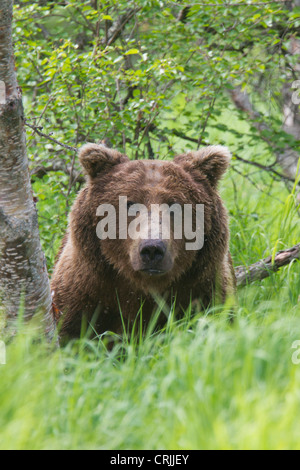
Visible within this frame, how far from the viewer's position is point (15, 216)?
3525 millimetres

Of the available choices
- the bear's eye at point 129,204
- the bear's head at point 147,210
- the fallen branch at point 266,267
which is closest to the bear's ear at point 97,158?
the bear's head at point 147,210

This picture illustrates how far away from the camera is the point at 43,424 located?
2502mm

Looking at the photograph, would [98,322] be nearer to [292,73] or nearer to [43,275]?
[43,275]

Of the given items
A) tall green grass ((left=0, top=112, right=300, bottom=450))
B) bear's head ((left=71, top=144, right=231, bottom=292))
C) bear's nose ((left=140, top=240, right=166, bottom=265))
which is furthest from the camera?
bear's head ((left=71, top=144, right=231, bottom=292))

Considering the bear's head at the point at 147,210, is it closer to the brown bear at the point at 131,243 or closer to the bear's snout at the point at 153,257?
the brown bear at the point at 131,243

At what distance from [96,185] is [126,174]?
232 millimetres

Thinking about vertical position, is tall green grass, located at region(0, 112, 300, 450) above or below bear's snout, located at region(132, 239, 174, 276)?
below

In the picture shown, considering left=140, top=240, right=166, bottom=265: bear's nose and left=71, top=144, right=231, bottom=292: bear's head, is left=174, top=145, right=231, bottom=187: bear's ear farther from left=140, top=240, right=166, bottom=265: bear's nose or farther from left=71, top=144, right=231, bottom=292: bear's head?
left=140, top=240, right=166, bottom=265: bear's nose

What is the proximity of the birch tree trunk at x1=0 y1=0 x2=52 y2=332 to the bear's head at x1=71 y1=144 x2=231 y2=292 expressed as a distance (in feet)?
2.41

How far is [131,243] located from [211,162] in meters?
0.88

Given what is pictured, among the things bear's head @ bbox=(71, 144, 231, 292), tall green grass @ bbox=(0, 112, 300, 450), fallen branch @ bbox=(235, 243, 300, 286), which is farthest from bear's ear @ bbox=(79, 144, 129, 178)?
tall green grass @ bbox=(0, 112, 300, 450)

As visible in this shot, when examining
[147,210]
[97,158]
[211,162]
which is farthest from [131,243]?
[211,162]

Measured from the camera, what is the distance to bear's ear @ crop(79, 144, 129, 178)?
176 inches

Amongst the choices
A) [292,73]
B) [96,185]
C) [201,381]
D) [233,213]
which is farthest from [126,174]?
[292,73]
